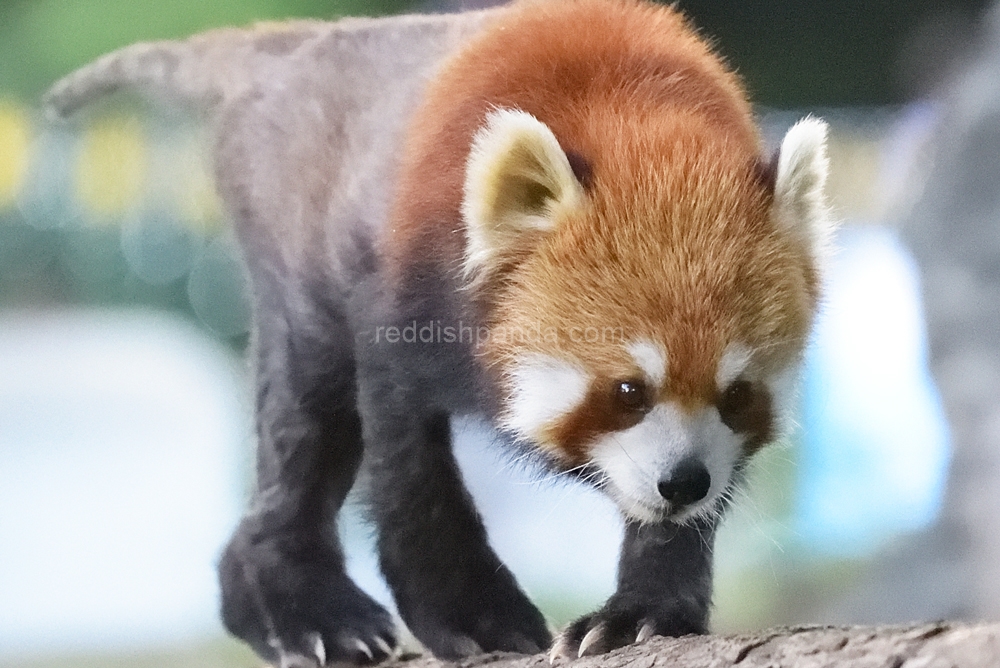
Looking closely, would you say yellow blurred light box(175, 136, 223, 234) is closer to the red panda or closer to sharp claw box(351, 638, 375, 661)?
the red panda

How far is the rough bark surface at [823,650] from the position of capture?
1520 mm

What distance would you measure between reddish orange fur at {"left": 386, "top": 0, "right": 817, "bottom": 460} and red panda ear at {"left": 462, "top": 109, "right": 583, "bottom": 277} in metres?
0.04

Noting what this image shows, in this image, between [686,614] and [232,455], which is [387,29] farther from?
[686,614]

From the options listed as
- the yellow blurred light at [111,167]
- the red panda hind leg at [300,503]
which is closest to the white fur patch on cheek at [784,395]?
the red panda hind leg at [300,503]

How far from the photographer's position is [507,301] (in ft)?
5.82

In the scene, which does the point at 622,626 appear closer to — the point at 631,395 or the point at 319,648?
the point at 631,395

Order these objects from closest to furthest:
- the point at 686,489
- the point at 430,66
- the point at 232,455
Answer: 1. the point at 686,489
2. the point at 430,66
3. the point at 232,455

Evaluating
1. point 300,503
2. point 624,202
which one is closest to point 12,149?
point 300,503

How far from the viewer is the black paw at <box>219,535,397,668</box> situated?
2.07m

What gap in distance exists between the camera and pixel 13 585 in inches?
90.6

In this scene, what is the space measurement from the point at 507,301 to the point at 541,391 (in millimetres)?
198

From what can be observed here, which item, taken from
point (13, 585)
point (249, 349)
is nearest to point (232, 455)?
point (249, 349)

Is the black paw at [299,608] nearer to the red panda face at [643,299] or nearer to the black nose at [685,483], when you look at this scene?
the red panda face at [643,299]

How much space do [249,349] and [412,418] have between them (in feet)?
1.70
